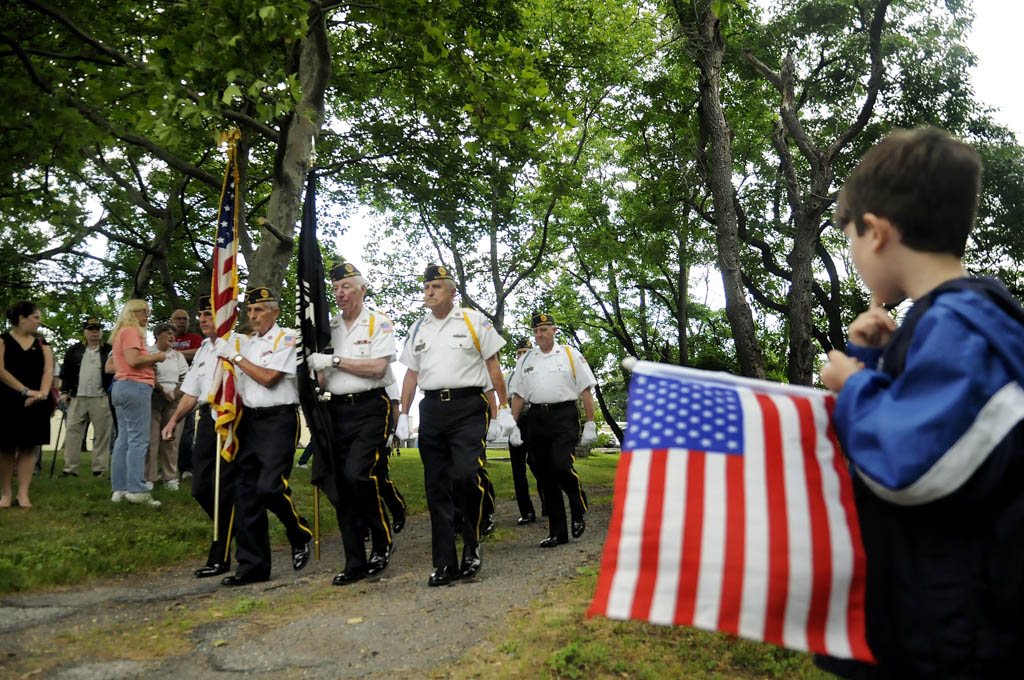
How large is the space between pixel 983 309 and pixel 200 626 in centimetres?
515

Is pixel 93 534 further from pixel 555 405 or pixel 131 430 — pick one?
pixel 555 405

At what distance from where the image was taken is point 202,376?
26.0 ft

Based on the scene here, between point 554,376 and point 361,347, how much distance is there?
11.1 feet

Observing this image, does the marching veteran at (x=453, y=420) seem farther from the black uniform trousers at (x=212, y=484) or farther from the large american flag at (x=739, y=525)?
the large american flag at (x=739, y=525)

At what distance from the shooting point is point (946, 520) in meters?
1.67

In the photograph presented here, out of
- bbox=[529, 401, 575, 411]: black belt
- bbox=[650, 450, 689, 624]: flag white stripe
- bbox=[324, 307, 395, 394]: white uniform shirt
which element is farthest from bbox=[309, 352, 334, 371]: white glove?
bbox=[650, 450, 689, 624]: flag white stripe

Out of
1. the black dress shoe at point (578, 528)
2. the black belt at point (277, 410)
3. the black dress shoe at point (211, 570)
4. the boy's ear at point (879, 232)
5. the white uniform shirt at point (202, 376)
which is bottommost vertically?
the black dress shoe at point (578, 528)

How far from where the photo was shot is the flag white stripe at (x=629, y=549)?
1823mm

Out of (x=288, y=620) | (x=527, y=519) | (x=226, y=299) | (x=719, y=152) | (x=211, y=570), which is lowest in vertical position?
(x=527, y=519)

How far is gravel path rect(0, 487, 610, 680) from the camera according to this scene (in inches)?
171

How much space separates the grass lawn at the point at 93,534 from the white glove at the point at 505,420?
3.31 meters

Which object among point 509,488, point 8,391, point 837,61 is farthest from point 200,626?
point 837,61

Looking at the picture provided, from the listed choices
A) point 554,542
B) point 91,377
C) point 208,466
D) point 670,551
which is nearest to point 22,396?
point 91,377

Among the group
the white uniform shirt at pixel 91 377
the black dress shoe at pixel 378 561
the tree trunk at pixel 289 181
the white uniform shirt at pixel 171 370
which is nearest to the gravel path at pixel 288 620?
the black dress shoe at pixel 378 561
